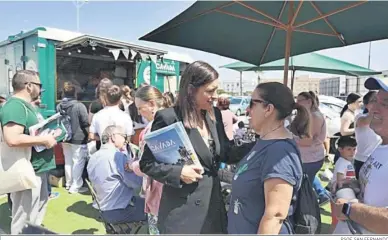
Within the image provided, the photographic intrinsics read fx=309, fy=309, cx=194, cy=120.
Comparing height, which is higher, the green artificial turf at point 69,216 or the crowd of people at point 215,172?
the crowd of people at point 215,172

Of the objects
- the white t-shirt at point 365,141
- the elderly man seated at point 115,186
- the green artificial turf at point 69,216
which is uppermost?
the white t-shirt at point 365,141

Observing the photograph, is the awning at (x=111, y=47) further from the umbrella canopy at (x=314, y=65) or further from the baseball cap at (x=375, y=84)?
the baseball cap at (x=375, y=84)

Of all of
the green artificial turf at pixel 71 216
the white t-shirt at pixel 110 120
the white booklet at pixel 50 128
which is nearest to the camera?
the white booklet at pixel 50 128

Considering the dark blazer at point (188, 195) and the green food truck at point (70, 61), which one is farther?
the green food truck at point (70, 61)

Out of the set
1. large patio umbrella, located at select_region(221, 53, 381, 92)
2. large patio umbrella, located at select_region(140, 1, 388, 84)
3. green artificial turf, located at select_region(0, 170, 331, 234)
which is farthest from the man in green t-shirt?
large patio umbrella, located at select_region(221, 53, 381, 92)

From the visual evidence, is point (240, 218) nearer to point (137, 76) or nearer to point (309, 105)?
point (309, 105)

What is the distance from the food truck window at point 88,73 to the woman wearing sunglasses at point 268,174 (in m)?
4.72

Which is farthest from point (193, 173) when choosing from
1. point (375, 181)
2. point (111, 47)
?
point (111, 47)

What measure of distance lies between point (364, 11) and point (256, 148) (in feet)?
5.21

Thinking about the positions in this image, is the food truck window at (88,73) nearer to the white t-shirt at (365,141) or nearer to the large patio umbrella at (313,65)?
the large patio umbrella at (313,65)

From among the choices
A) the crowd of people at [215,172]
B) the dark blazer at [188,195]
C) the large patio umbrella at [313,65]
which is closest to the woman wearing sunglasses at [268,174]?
the crowd of people at [215,172]

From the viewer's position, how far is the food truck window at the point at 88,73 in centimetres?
550

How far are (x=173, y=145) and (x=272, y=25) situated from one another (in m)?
1.80

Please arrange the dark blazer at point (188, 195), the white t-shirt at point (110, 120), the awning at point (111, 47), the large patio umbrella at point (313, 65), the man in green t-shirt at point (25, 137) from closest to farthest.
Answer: the dark blazer at point (188, 195) < the man in green t-shirt at point (25, 137) < the white t-shirt at point (110, 120) < the awning at point (111, 47) < the large patio umbrella at point (313, 65)
